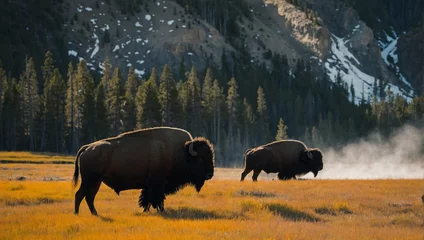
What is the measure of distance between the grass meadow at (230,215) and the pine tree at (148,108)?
64.7m

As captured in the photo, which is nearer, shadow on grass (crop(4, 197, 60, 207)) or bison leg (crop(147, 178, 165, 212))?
bison leg (crop(147, 178, 165, 212))

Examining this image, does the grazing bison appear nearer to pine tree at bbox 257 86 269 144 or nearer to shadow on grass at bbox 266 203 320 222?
shadow on grass at bbox 266 203 320 222

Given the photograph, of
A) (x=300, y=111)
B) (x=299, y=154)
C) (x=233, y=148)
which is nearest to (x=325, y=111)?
(x=300, y=111)

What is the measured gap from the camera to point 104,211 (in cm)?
1808

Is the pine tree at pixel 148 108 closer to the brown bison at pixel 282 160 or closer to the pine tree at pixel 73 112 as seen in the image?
the pine tree at pixel 73 112

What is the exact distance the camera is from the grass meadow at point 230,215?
1366 cm

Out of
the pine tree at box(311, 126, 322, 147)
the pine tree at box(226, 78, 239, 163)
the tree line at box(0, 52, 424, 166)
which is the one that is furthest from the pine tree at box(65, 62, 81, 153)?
the pine tree at box(311, 126, 322, 147)

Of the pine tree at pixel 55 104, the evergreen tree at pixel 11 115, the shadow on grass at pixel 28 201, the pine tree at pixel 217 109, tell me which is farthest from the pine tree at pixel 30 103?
the shadow on grass at pixel 28 201

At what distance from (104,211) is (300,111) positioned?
493 ft

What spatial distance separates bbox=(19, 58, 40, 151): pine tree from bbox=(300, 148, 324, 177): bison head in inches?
2811

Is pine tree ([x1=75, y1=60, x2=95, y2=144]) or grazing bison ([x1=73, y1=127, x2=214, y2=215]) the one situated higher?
pine tree ([x1=75, y1=60, x2=95, y2=144])

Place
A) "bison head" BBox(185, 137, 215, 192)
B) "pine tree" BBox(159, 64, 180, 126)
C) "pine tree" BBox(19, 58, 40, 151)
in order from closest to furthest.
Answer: "bison head" BBox(185, 137, 215, 192) < "pine tree" BBox(159, 64, 180, 126) < "pine tree" BBox(19, 58, 40, 151)

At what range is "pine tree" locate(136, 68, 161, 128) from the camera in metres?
91.1

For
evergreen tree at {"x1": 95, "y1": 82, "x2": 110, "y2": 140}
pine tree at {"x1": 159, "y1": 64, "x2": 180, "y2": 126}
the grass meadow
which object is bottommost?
the grass meadow
